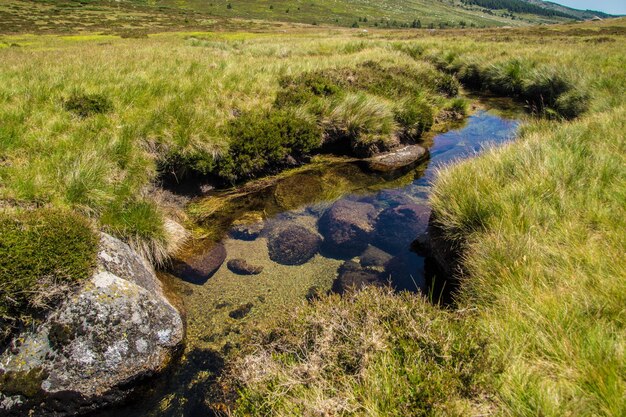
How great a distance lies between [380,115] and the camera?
11688mm

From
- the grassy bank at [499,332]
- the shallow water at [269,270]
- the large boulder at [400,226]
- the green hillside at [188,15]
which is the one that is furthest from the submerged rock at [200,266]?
the green hillside at [188,15]

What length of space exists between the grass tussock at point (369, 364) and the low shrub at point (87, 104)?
301 inches

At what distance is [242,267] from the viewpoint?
6602 mm

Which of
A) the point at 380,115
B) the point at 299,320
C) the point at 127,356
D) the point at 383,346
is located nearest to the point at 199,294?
the point at 127,356

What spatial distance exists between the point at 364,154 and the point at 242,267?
20.4ft

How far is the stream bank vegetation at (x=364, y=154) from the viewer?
9.09 ft

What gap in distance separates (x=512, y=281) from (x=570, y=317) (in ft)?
2.40

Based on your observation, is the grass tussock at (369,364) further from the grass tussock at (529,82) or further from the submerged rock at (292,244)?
the grass tussock at (529,82)

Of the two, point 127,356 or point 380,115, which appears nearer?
point 127,356

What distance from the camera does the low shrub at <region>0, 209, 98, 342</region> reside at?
155 inches

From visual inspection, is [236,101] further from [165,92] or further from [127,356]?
[127,356]

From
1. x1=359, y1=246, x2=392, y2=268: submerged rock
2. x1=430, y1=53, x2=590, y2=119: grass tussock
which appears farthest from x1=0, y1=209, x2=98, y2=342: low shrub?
x1=430, y1=53, x2=590, y2=119: grass tussock

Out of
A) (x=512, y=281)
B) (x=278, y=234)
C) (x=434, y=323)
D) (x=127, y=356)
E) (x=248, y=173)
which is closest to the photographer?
(x=434, y=323)

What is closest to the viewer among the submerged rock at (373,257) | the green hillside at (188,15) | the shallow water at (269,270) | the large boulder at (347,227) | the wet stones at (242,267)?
the shallow water at (269,270)
